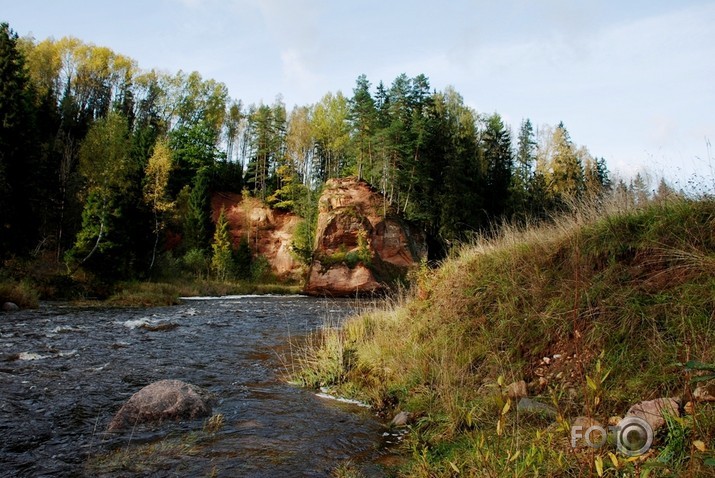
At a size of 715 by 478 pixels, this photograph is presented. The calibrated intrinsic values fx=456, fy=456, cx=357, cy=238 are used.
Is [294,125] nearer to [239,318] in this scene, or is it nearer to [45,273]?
[45,273]

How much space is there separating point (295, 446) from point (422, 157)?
44.1m

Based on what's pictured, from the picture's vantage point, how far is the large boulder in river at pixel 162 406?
5914mm

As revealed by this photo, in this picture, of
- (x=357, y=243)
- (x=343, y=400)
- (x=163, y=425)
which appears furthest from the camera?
(x=357, y=243)

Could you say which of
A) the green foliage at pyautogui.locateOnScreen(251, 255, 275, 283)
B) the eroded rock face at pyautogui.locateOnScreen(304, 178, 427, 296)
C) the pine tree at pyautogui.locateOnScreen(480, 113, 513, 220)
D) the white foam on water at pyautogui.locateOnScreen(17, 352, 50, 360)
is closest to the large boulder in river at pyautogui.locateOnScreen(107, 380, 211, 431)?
the white foam on water at pyautogui.locateOnScreen(17, 352, 50, 360)

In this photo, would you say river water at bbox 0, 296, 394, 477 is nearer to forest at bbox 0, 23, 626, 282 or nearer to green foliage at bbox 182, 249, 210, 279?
forest at bbox 0, 23, 626, 282

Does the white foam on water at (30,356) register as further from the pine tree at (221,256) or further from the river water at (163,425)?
the pine tree at (221,256)

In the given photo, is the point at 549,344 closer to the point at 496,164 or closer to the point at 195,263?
the point at 195,263

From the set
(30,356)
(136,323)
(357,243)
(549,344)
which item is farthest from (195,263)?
(549,344)

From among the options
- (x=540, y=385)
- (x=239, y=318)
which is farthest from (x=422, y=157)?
(x=540, y=385)

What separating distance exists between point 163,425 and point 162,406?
34 cm

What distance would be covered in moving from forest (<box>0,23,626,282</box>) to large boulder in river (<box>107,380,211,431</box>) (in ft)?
78.1

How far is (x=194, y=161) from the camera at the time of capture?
53844mm

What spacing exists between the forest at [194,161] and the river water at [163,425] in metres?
18.8

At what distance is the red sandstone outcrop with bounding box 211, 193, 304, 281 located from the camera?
50.9 metres
